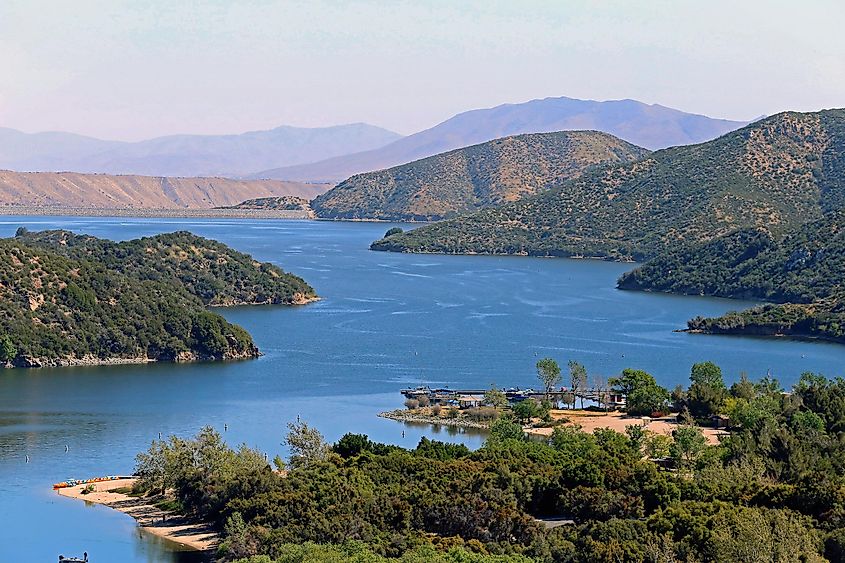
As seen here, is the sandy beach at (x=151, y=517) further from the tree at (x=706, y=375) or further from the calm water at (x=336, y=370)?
the tree at (x=706, y=375)

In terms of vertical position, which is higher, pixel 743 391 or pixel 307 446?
pixel 743 391

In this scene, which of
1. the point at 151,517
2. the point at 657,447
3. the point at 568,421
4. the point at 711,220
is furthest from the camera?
the point at 711,220

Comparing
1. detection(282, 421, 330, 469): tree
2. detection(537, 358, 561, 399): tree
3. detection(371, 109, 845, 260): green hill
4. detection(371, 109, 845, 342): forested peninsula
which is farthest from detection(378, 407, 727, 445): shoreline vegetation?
detection(371, 109, 845, 260): green hill

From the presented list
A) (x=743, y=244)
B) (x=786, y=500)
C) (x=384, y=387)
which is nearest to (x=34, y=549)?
(x=786, y=500)

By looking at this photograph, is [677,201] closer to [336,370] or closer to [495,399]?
[336,370]

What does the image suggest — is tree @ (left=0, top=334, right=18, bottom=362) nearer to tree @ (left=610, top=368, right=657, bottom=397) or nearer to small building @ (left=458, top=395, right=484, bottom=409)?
small building @ (left=458, top=395, right=484, bottom=409)

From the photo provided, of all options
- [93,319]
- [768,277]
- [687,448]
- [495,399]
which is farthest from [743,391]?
[768,277]

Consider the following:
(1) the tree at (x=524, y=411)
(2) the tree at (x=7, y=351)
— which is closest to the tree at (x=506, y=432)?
(1) the tree at (x=524, y=411)
